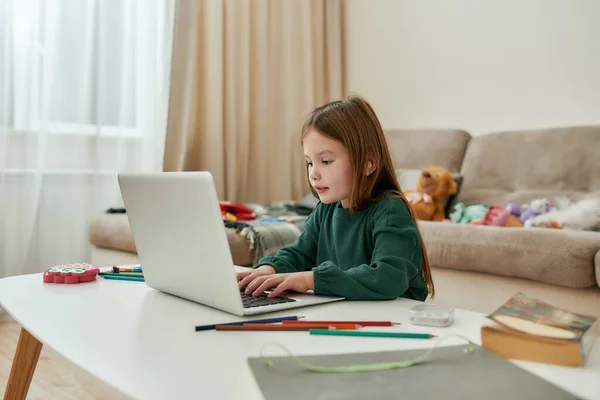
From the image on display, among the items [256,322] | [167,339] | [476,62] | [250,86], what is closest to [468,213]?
[476,62]

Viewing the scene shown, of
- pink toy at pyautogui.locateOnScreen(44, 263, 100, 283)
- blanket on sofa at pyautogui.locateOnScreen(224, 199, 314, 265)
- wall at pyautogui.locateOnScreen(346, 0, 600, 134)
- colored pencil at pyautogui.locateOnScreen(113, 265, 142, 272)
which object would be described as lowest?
blanket on sofa at pyautogui.locateOnScreen(224, 199, 314, 265)

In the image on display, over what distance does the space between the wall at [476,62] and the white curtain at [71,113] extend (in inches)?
52.8

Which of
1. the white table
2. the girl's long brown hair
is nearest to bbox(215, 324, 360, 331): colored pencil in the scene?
the white table

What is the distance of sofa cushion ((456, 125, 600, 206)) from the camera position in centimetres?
275

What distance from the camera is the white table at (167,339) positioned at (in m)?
0.64

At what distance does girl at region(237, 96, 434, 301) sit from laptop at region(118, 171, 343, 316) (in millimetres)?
120

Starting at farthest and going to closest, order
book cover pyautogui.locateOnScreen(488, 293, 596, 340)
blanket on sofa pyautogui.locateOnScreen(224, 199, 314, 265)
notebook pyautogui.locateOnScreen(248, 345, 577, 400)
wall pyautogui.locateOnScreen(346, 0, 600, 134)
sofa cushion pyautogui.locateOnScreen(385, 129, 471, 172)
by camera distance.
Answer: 1. sofa cushion pyautogui.locateOnScreen(385, 129, 471, 172)
2. wall pyautogui.locateOnScreen(346, 0, 600, 134)
3. blanket on sofa pyautogui.locateOnScreen(224, 199, 314, 265)
4. book cover pyautogui.locateOnScreen(488, 293, 596, 340)
5. notebook pyautogui.locateOnScreen(248, 345, 577, 400)

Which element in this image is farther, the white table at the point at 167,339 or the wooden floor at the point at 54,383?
the wooden floor at the point at 54,383

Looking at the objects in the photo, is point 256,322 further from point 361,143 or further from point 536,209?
point 536,209

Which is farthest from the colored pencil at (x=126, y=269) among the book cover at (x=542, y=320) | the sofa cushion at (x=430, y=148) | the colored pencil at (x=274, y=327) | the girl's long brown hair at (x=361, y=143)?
the sofa cushion at (x=430, y=148)

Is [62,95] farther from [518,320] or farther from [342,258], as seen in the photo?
[518,320]

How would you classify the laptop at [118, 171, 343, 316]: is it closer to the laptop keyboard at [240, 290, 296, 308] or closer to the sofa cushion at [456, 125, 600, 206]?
the laptop keyboard at [240, 290, 296, 308]

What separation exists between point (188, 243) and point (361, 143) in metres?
0.45

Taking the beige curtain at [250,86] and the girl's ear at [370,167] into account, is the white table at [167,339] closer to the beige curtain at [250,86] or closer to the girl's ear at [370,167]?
the girl's ear at [370,167]
